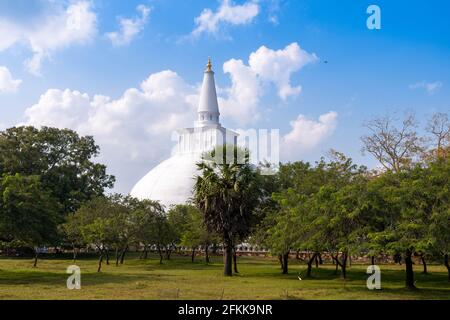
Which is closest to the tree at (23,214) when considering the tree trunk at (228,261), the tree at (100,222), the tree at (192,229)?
the tree at (100,222)

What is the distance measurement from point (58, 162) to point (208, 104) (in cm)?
2676

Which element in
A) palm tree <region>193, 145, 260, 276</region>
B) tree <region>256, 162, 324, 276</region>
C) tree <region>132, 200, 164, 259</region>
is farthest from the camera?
tree <region>132, 200, 164, 259</region>

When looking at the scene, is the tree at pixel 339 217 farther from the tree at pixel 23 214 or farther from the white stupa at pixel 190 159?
the white stupa at pixel 190 159

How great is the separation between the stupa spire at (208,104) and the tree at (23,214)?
165 feet

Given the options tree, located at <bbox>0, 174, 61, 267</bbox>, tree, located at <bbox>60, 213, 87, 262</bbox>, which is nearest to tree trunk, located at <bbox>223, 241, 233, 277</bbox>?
tree, located at <bbox>0, 174, 61, 267</bbox>

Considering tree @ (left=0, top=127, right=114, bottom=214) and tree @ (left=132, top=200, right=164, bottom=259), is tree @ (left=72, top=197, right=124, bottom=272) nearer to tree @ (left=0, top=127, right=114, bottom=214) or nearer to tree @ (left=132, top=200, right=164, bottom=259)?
tree @ (left=132, top=200, right=164, bottom=259)

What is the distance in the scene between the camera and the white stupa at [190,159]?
266 ft

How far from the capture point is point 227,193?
34969 millimetres

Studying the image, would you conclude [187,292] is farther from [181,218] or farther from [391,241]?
[181,218]

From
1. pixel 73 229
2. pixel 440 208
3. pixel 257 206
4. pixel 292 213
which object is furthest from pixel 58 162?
pixel 440 208

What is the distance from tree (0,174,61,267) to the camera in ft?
97.0

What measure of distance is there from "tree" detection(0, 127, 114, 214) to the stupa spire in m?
19.9

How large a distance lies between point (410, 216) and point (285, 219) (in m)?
8.75
